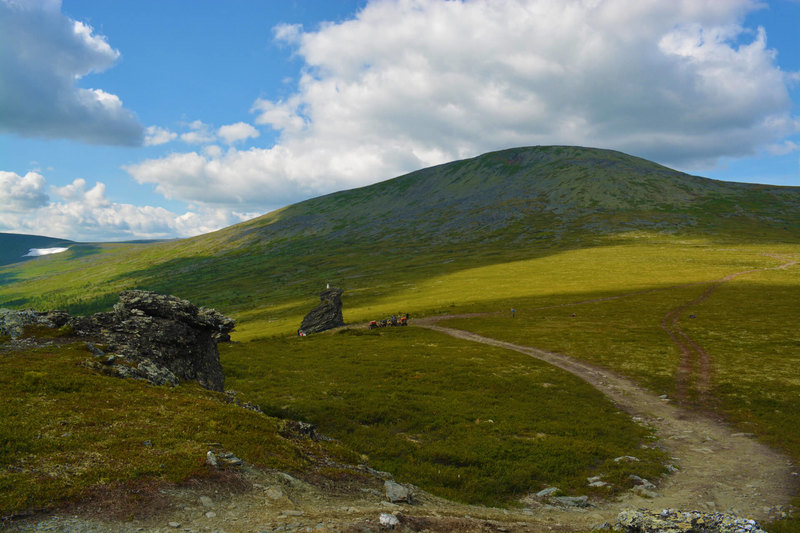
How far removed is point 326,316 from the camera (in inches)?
2945

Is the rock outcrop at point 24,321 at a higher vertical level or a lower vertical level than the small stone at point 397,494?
higher

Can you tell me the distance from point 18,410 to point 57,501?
21.9 ft

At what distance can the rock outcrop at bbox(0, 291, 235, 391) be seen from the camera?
2508 centimetres

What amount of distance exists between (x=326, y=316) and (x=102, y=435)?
6047 centimetres

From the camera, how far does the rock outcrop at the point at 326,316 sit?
73250 mm

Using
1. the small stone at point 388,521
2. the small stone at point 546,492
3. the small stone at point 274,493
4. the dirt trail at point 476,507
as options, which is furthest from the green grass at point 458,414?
the small stone at point 274,493

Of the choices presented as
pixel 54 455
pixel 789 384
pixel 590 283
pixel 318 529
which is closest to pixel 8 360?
pixel 54 455

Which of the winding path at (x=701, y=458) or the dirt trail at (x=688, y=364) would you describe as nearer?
the winding path at (x=701, y=458)

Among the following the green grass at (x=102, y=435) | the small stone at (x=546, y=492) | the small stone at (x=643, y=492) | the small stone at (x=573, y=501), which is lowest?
the small stone at (x=643, y=492)

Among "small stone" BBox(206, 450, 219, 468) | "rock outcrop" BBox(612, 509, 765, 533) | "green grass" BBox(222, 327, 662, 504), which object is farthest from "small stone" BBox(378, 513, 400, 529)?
"rock outcrop" BBox(612, 509, 765, 533)

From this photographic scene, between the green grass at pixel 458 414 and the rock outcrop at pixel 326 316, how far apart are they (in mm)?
21957

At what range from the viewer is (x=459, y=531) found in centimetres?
1254

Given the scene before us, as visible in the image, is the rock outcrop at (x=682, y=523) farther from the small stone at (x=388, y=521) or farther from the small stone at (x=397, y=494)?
the small stone at (x=388, y=521)

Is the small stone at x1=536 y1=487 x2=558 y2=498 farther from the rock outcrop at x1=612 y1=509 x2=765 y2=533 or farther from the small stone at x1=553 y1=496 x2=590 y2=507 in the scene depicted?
the rock outcrop at x1=612 y1=509 x2=765 y2=533
